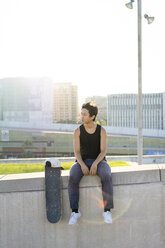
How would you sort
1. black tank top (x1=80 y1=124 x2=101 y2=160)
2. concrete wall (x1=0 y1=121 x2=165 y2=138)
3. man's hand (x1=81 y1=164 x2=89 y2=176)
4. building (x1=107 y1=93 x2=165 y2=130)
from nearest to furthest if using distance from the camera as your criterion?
man's hand (x1=81 y1=164 x2=89 y2=176), black tank top (x1=80 y1=124 x2=101 y2=160), concrete wall (x1=0 y1=121 x2=165 y2=138), building (x1=107 y1=93 x2=165 y2=130)

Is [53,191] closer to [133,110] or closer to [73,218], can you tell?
[73,218]

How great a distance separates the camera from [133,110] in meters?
107

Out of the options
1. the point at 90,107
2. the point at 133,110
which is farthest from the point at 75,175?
the point at 133,110

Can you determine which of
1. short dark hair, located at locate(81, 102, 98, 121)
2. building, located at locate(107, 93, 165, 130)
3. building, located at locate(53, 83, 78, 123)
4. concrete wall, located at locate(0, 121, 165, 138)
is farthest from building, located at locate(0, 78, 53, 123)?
short dark hair, located at locate(81, 102, 98, 121)

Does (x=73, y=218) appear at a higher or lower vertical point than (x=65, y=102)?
lower

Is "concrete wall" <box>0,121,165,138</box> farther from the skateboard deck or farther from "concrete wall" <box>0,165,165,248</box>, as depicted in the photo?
the skateboard deck

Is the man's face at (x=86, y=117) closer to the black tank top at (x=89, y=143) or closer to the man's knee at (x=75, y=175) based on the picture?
the black tank top at (x=89, y=143)

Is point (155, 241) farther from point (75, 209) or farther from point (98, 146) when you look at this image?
point (98, 146)

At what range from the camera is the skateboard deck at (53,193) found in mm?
3740

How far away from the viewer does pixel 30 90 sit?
392 ft

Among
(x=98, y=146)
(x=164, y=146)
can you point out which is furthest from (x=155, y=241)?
(x=164, y=146)

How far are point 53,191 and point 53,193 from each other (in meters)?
0.03

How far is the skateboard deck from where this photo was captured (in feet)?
12.3

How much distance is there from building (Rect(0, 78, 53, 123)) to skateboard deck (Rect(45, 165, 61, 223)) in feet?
369
